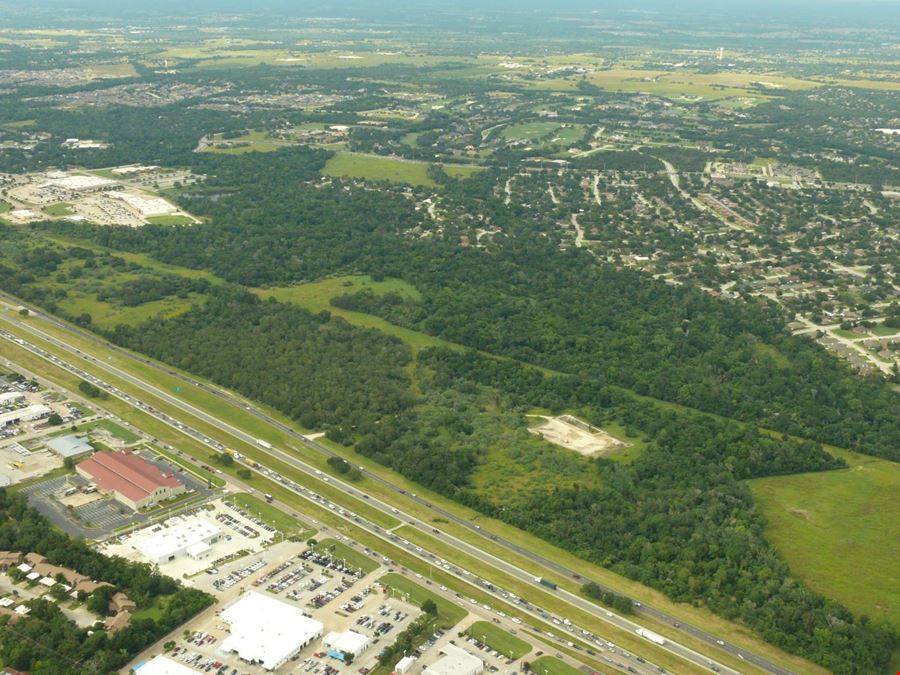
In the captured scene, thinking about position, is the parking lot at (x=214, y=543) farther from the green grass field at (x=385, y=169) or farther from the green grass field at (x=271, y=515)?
the green grass field at (x=385, y=169)

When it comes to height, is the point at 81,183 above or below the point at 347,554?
above

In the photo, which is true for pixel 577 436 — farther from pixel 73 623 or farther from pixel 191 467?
pixel 73 623

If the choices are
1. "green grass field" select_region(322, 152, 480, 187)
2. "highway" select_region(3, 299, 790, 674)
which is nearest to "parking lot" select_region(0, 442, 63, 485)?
"highway" select_region(3, 299, 790, 674)

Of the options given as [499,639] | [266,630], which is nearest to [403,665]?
[499,639]

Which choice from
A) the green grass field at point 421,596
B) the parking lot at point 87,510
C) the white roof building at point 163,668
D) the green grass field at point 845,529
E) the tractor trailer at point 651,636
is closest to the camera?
the white roof building at point 163,668

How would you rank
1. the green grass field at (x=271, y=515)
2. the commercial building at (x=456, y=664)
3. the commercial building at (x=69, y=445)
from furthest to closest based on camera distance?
1. the commercial building at (x=69, y=445)
2. the green grass field at (x=271, y=515)
3. the commercial building at (x=456, y=664)

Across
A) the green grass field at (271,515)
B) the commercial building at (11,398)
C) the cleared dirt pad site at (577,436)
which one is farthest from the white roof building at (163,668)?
the commercial building at (11,398)

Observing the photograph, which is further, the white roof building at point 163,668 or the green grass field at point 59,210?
the green grass field at point 59,210
